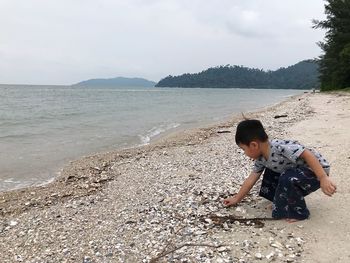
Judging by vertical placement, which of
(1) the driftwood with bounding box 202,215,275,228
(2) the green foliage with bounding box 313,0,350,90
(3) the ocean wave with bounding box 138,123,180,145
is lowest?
(3) the ocean wave with bounding box 138,123,180,145

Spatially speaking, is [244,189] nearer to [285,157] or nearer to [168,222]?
[285,157]

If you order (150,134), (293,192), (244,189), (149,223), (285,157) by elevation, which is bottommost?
(150,134)

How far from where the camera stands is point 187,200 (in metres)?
6.41

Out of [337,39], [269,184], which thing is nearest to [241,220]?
[269,184]

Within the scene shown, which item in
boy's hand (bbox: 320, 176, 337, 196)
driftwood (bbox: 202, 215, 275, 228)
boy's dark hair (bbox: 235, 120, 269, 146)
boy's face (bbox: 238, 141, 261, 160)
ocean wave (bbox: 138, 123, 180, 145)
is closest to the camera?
boy's hand (bbox: 320, 176, 337, 196)

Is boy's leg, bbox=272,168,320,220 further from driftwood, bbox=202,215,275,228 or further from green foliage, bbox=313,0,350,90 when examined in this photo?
green foliage, bbox=313,0,350,90

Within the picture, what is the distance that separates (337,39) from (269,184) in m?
50.3

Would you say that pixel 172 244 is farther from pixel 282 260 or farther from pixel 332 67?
pixel 332 67

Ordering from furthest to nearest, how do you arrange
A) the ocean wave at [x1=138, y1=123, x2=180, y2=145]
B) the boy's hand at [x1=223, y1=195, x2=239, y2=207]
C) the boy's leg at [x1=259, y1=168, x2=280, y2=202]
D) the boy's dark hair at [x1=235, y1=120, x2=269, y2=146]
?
the ocean wave at [x1=138, y1=123, x2=180, y2=145] < the boy's hand at [x1=223, y1=195, x2=239, y2=207] < the boy's leg at [x1=259, y1=168, x2=280, y2=202] < the boy's dark hair at [x1=235, y1=120, x2=269, y2=146]

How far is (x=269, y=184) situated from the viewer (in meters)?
5.81

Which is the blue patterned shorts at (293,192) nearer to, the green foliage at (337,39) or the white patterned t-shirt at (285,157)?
the white patterned t-shirt at (285,157)

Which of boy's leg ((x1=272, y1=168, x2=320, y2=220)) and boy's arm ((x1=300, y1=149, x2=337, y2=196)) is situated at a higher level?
boy's arm ((x1=300, y1=149, x2=337, y2=196))

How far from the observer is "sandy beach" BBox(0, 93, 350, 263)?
4645 millimetres

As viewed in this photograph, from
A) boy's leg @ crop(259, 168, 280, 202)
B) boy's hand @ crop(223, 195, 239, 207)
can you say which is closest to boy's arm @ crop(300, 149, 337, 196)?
boy's leg @ crop(259, 168, 280, 202)
